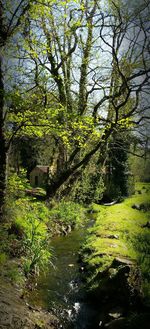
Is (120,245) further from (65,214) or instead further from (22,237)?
(65,214)

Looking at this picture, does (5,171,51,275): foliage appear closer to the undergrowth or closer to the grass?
the undergrowth

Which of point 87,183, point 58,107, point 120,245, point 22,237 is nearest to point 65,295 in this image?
point 22,237

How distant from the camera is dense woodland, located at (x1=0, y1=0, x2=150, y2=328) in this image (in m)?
9.20

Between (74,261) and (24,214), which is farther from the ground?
(24,214)

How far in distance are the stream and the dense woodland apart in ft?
1.75

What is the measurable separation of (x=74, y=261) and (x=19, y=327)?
519cm

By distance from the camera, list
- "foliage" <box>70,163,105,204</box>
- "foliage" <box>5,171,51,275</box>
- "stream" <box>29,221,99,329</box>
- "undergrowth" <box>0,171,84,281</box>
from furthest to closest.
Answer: "foliage" <box>70,163,105,204</box> → "foliage" <box>5,171,51,275</box> → "undergrowth" <box>0,171,84,281</box> → "stream" <box>29,221,99,329</box>

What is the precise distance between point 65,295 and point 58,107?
712 centimetres

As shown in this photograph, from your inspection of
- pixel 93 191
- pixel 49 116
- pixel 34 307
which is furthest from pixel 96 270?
pixel 93 191

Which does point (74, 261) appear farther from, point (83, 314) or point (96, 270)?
point (83, 314)

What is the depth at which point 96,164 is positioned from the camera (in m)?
20.0

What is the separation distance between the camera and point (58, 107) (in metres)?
11.5

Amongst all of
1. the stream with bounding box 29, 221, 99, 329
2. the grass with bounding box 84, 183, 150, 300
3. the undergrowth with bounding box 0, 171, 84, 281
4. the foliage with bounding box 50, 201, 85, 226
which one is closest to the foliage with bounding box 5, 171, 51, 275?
the undergrowth with bounding box 0, 171, 84, 281

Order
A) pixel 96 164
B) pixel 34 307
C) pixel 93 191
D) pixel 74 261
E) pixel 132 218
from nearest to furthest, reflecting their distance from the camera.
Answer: pixel 34 307
pixel 74 261
pixel 132 218
pixel 96 164
pixel 93 191
